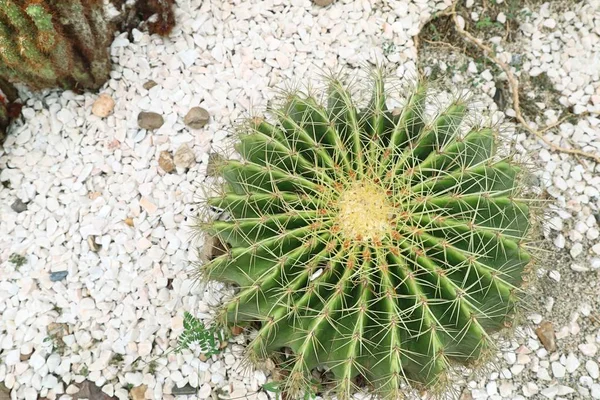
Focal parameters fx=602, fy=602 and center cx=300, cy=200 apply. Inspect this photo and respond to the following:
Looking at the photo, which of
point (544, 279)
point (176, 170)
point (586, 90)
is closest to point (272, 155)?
point (176, 170)

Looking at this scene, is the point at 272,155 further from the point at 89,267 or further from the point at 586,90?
the point at 586,90

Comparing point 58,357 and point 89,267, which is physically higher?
point 89,267

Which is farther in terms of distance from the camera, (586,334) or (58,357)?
(586,334)

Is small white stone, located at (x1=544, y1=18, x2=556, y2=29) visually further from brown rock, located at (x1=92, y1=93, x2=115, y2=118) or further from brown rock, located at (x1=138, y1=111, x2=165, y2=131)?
brown rock, located at (x1=92, y1=93, x2=115, y2=118)

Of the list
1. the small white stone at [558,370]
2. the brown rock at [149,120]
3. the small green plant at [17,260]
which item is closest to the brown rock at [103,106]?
the brown rock at [149,120]

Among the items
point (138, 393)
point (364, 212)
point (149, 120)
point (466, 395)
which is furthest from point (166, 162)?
point (466, 395)

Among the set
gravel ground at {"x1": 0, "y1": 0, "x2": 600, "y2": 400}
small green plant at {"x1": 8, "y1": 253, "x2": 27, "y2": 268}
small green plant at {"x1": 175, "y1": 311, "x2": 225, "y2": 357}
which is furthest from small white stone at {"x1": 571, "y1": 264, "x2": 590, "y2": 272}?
small green plant at {"x1": 8, "y1": 253, "x2": 27, "y2": 268}

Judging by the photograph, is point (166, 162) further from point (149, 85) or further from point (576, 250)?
point (576, 250)
